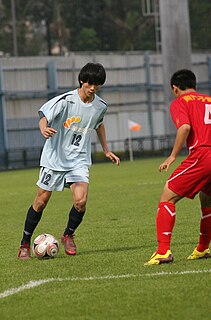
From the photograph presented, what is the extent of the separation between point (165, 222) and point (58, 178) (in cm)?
164

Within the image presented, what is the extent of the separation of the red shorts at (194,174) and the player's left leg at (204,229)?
1.50 feet

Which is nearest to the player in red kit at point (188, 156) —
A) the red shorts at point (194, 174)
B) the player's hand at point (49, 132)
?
the red shorts at point (194, 174)

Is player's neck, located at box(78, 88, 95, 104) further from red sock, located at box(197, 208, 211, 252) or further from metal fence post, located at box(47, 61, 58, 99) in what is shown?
metal fence post, located at box(47, 61, 58, 99)

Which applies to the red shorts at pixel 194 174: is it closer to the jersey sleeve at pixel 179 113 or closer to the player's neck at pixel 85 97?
the jersey sleeve at pixel 179 113

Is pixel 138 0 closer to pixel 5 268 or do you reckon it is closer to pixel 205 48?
pixel 205 48

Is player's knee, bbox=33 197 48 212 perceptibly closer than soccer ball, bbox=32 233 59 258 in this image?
No

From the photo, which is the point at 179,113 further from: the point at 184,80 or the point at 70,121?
the point at 70,121

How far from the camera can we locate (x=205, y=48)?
254 feet

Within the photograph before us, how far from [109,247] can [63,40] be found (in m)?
71.5

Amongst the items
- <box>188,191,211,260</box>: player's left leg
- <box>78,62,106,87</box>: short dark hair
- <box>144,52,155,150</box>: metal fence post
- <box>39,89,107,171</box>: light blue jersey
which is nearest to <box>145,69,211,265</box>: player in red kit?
<box>188,191,211,260</box>: player's left leg

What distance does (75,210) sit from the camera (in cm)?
1088

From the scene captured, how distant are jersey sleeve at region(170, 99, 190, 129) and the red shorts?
1.05 ft

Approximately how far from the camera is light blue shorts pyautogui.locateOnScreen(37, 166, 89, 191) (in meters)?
10.7

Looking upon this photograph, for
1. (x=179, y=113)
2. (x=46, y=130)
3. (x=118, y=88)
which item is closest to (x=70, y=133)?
(x=46, y=130)
